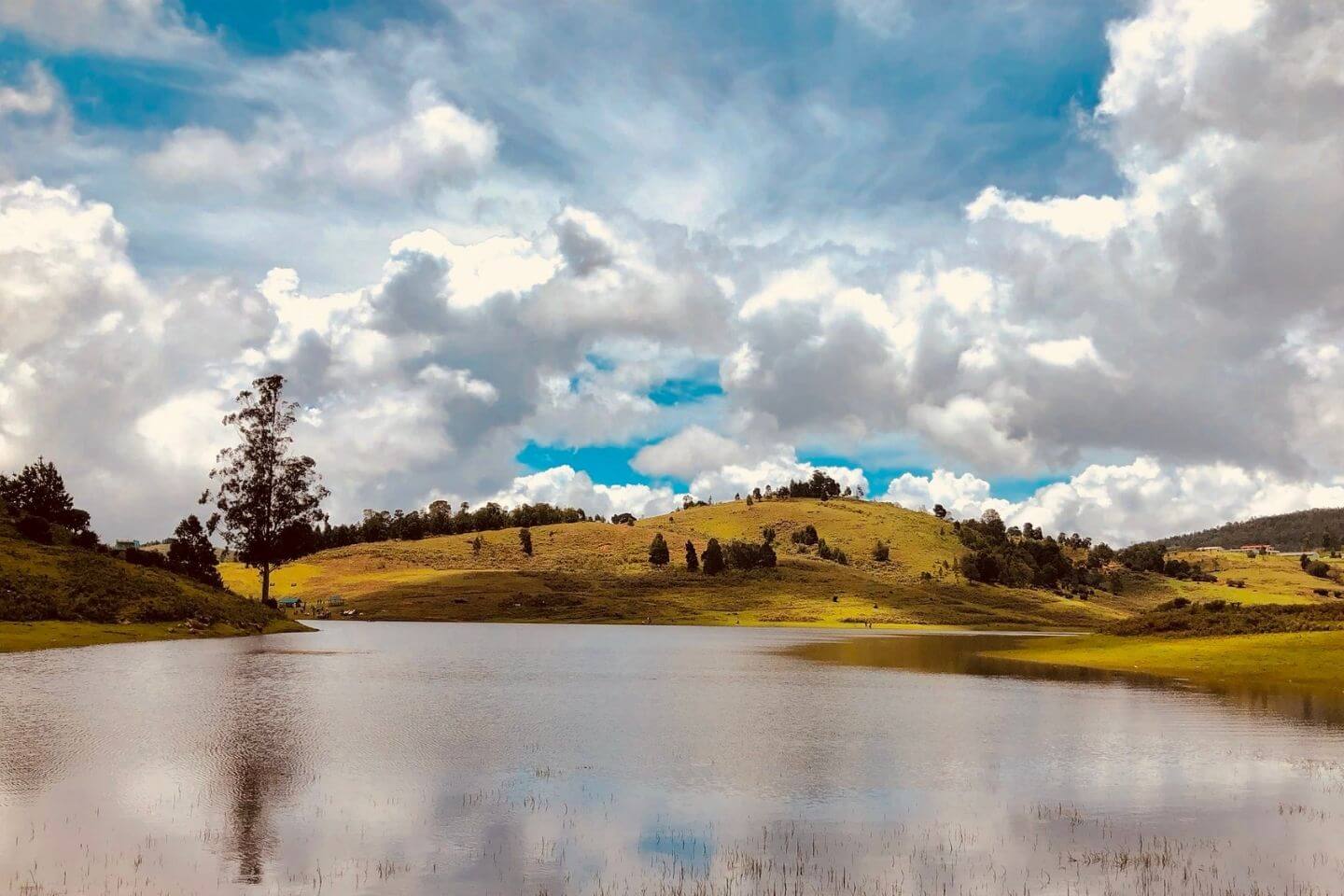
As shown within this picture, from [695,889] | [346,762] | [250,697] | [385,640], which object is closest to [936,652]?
[385,640]

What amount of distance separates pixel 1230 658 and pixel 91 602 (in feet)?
335

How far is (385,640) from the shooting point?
395ft

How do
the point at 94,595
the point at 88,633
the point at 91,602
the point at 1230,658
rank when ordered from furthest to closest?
the point at 94,595, the point at 91,602, the point at 88,633, the point at 1230,658

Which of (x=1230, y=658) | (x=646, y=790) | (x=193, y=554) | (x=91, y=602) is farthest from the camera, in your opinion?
(x=193, y=554)

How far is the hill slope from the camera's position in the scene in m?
86.8

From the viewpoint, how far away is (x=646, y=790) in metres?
30.9

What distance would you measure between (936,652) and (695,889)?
100 meters

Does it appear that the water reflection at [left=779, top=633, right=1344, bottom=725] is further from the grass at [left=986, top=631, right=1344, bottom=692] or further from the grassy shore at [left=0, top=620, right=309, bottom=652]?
the grassy shore at [left=0, top=620, right=309, bottom=652]

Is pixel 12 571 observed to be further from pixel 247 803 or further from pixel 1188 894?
pixel 1188 894

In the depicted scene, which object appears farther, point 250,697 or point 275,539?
point 275,539

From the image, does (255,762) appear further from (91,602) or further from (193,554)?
(193,554)

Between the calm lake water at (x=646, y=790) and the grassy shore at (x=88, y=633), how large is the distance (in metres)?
21.3

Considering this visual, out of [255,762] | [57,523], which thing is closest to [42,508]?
[57,523]

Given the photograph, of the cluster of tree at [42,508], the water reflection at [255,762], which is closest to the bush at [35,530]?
the cluster of tree at [42,508]
